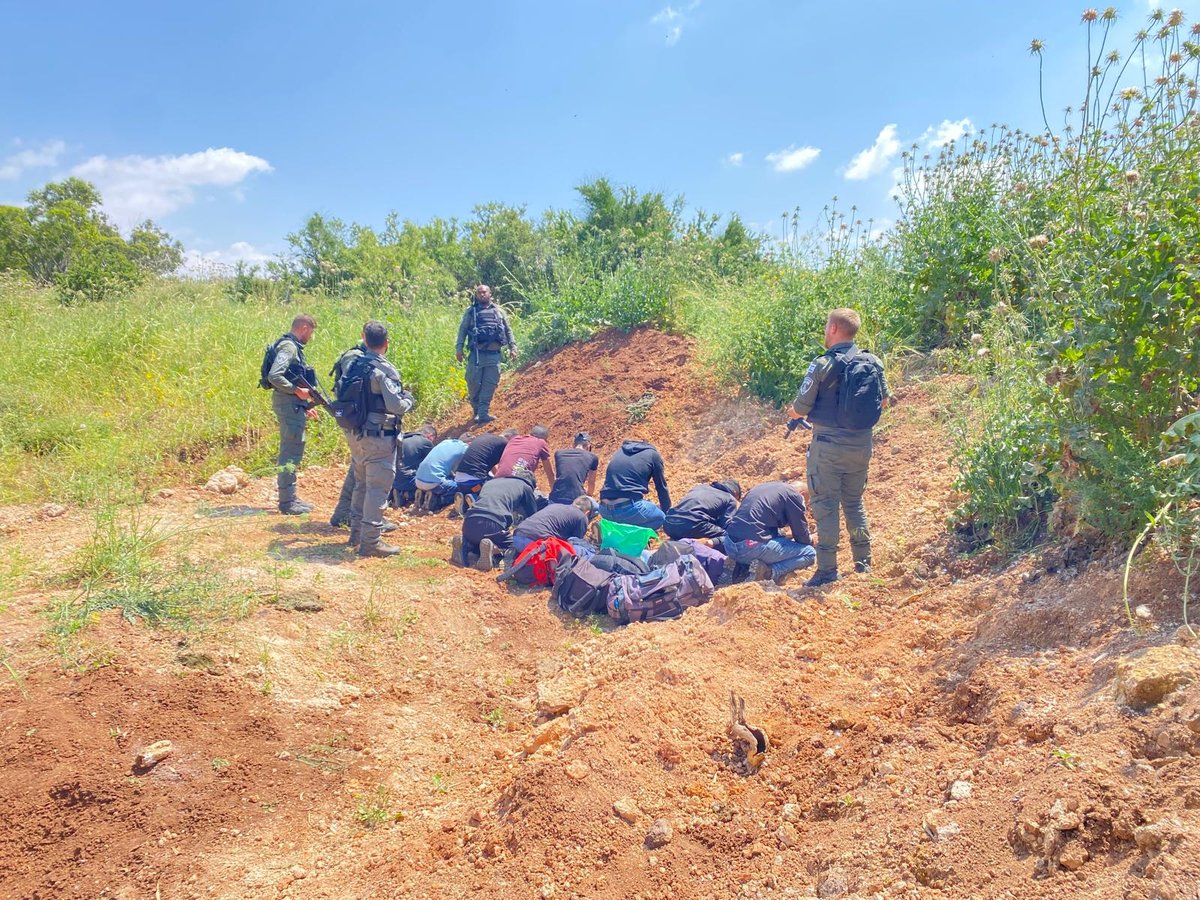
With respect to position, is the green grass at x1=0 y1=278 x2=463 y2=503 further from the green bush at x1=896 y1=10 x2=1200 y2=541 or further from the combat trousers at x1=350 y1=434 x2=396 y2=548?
the green bush at x1=896 y1=10 x2=1200 y2=541

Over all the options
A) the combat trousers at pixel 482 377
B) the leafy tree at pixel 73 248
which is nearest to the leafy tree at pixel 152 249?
the leafy tree at pixel 73 248

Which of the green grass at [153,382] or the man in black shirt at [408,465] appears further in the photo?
the man in black shirt at [408,465]

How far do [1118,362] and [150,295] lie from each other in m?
13.1

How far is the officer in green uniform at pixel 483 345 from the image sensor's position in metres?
9.35

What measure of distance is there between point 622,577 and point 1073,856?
11.1 ft

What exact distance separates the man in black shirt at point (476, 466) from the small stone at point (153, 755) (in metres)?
4.08

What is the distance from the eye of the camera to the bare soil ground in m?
2.25

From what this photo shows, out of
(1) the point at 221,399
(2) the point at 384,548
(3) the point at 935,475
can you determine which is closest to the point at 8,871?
(2) the point at 384,548

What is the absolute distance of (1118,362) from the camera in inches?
129

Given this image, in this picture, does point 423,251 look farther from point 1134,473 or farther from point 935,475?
point 1134,473

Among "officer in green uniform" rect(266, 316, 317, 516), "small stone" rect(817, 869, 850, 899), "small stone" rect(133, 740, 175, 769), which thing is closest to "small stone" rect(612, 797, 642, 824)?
"small stone" rect(817, 869, 850, 899)

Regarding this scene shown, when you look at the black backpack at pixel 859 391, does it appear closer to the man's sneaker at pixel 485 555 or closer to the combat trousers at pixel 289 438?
the man's sneaker at pixel 485 555

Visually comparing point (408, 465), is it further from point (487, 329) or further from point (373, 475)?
point (487, 329)

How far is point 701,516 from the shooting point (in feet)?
19.7
